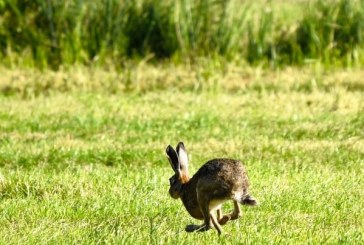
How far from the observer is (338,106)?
41.2 ft

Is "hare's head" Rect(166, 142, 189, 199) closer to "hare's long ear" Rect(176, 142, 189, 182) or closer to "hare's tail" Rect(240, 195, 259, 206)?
"hare's long ear" Rect(176, 142, 189, 182)

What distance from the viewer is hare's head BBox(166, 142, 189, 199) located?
6.50 m

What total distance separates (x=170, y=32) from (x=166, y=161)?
5808mm

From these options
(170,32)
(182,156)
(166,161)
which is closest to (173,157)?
(182,156)

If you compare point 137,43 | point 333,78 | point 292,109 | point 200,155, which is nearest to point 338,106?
point 292,109

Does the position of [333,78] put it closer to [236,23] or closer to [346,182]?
[236,23]

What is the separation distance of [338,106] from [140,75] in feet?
10.5

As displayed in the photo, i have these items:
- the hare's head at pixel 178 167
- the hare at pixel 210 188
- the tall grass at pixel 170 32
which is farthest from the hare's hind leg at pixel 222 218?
the tall grass at pixel 170 32

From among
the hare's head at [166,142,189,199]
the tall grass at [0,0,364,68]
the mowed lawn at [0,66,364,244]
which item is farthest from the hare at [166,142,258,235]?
the tall grass at [0,0,364,68]

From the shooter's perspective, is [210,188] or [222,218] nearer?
[210,188]

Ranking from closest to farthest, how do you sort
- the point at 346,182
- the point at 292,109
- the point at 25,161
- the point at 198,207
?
1. the point at 198,207
2. the point at 346,182
3. the point at 25,161
4. the point at 292,109

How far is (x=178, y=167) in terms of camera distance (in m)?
6.53

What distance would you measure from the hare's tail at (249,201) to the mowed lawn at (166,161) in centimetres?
34

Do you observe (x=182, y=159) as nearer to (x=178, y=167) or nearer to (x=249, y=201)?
(x=178, y=167)
